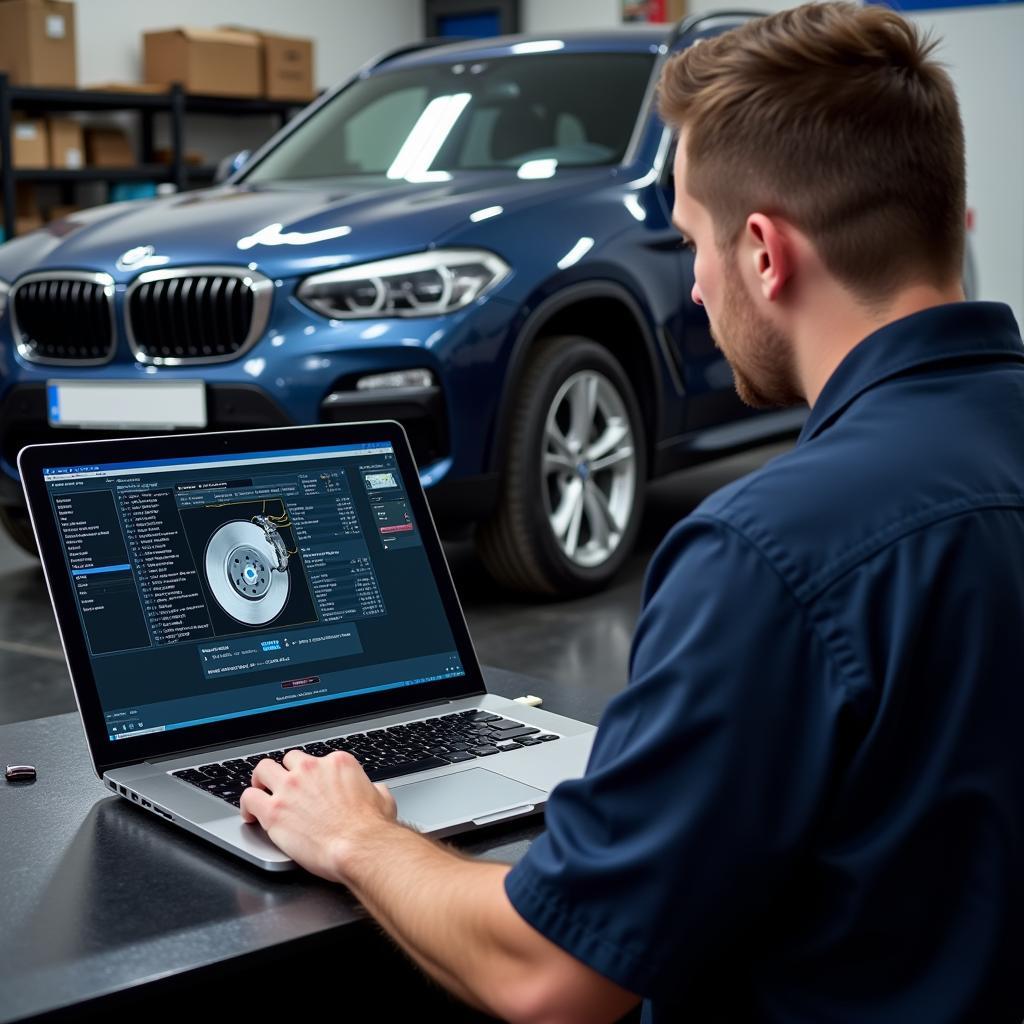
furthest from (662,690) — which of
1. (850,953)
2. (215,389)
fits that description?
(215,389)

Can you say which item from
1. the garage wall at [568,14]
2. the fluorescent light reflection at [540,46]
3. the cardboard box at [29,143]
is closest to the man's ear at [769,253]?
the fluorescent light reflection at [540,46]

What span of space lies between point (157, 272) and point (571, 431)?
121 cm

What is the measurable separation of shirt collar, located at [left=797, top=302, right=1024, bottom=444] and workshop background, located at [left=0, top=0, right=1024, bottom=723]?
47cm

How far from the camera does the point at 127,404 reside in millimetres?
4320

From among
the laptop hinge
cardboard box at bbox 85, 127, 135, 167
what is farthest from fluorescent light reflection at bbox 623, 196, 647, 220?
cardboard box at bbox 85, 127, 135, 167

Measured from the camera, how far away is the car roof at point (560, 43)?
5223 millimetres

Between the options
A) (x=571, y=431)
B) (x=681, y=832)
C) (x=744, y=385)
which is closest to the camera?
(x=681, y=832)

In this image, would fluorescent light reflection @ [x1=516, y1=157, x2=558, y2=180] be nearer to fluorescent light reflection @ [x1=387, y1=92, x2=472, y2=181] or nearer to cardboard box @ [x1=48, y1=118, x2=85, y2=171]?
fluorescent light reflection @ [x1=387, y1=92, x2=472, y2=181]

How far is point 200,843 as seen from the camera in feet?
4.27

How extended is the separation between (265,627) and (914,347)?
2.37 feet

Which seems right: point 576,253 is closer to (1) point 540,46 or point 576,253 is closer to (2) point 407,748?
(1) point 540,46

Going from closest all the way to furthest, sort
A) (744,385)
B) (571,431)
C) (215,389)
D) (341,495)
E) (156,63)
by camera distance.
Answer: (744,385)
(341,495)
(215,389)
(571,431)
(156,63)

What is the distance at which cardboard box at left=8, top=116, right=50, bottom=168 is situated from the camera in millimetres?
9297

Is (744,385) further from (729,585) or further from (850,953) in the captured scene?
(850,953)
